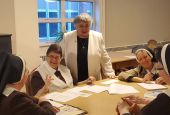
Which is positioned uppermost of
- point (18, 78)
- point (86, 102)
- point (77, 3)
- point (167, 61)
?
point (77, 3)

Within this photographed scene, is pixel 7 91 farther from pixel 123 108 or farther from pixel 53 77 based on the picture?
pixel 53 77

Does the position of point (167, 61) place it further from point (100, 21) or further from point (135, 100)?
point (100, 21)

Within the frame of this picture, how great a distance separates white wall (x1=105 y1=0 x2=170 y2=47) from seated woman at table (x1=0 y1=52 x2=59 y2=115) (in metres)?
3.66

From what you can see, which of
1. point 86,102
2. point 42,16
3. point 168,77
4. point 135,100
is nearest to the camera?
point 168,77

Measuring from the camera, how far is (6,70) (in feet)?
5.34

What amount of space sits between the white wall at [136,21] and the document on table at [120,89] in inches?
96.2

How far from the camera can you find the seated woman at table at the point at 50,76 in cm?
277

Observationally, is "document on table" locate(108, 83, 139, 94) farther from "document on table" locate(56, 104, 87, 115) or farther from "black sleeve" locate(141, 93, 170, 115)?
"black sleeve" locate(141, 93, 170, 115)

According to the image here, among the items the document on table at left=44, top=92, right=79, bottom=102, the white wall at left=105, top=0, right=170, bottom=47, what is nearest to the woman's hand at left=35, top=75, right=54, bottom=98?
the document on table at left=44, top=92, right=79, bottom=102

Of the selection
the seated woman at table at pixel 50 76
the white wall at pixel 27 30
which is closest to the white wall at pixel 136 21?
the white wall at pixel 27 30

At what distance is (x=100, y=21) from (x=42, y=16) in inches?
47.2

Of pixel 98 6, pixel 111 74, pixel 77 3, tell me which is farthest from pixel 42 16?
pixel 111 74

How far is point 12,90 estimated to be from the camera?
167 centimetres

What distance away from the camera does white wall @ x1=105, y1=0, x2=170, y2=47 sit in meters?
5.29
